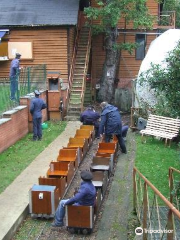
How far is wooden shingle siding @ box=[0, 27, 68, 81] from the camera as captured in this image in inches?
969

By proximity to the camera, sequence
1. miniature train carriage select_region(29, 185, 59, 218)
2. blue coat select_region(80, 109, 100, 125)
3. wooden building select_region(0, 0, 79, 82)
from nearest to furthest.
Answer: miniature train carriage select_region(29, 185, 59, 218) < blue coat select_region(80, 109, 100, 125) < wooden building select_region(0, 0, 79, 82)

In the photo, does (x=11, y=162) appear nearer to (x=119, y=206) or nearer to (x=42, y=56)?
(x=119, y=206)

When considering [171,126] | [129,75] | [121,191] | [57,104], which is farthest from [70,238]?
[129,75]

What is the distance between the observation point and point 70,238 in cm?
886

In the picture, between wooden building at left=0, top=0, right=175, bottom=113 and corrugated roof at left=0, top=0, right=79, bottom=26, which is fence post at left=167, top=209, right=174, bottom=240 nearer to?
wooden building at left=0, top=0, right=175, bottom=113

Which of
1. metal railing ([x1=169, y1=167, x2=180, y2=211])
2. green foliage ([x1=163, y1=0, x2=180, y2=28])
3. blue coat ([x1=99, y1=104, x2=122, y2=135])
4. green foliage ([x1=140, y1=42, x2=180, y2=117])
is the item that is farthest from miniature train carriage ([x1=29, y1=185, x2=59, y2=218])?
green foliage ([x1=163, y1=0, x2=180, y2=28])

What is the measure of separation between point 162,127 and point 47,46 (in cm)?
1048

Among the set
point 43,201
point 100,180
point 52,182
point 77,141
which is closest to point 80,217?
point 43,201

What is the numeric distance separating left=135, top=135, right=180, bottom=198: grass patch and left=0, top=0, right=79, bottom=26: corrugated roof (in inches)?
385

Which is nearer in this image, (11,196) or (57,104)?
(11,196)

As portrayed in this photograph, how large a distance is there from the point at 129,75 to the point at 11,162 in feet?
53.3

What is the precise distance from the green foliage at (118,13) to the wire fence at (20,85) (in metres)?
4.45

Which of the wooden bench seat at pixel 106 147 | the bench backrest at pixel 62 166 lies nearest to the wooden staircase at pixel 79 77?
the wooden bench seat at pixel 106 147

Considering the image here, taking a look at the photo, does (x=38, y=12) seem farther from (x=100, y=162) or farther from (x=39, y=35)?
(x=100, y=162)
